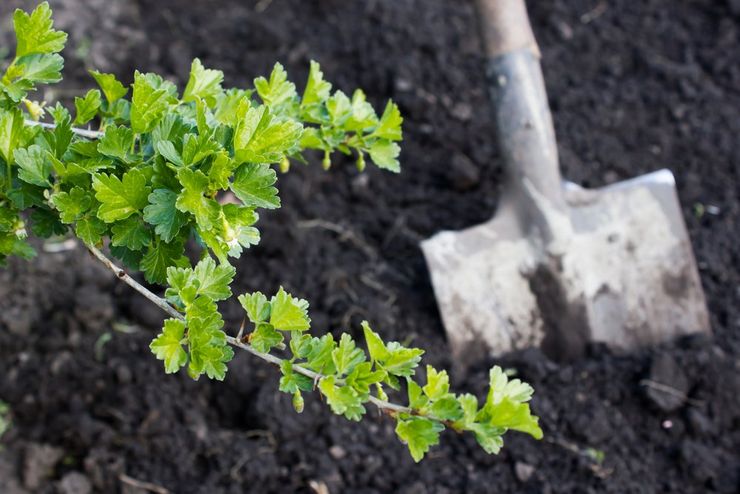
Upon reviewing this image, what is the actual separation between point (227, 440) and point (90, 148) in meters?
1.27

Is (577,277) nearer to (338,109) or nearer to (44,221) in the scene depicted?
(338,109)

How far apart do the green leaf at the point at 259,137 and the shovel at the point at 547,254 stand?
4.90ft

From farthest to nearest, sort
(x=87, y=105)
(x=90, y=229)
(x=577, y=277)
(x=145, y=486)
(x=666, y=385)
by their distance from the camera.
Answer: (x=577, y=277)
(x=666, y=385)
(x=145, y=486)
(x=87, y=105)
(x=90, y=229)

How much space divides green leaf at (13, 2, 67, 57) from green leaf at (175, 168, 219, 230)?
337mm

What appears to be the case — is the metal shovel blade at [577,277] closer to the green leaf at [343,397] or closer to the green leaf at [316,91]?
the green leaf at [316,91]

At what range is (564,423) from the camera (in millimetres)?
2436

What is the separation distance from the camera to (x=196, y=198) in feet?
3.85

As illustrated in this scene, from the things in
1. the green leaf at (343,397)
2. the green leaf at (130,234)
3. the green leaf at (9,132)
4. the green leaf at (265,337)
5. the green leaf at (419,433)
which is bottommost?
the green leaf at (419,433)

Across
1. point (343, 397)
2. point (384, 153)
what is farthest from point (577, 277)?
point (343, 397)

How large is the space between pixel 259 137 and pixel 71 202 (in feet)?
0.93

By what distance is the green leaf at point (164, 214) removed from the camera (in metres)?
1.20

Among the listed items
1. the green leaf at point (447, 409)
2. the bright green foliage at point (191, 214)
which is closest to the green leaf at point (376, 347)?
the bright green foliage at point (191, 214)

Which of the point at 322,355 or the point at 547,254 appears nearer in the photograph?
the point at 322,355

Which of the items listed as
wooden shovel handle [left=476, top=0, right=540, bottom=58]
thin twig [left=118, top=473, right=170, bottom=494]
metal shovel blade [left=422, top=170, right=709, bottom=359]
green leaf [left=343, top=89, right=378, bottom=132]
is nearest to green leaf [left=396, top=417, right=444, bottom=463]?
green leaf [left=343, top=89, right=378, bottom=132]
